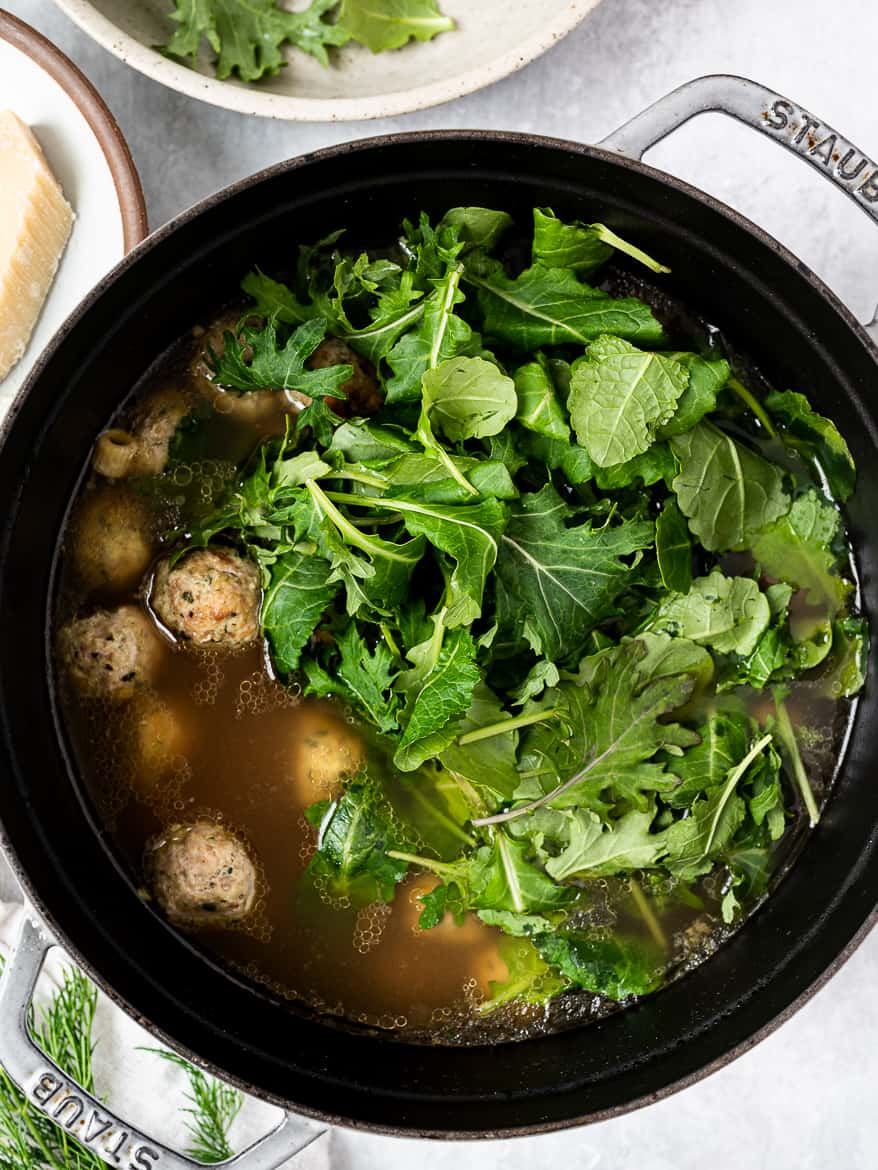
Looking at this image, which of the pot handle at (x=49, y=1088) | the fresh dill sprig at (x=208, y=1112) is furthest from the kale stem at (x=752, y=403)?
the fresh dill sprig at (x=208, y=1112)

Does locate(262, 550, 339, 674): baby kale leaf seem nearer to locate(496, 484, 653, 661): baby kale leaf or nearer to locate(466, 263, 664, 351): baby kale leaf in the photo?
locate(496, 484, 653, 661): baby kale leaf

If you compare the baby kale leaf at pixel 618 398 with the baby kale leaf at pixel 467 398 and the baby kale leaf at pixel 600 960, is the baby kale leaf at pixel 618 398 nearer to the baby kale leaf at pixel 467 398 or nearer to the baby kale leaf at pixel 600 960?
the baby kale leaf at pixel 467 398

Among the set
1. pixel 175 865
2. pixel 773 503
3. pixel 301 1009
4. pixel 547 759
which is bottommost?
pixel 301 1009

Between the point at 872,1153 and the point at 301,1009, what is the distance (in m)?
1.01

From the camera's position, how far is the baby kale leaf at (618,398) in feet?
4.85

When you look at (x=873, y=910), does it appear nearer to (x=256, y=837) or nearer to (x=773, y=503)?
(x=773, y=503)

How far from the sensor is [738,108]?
149cm

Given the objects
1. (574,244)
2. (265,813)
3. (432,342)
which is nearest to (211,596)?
(265,813)

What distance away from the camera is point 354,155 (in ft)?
4.97

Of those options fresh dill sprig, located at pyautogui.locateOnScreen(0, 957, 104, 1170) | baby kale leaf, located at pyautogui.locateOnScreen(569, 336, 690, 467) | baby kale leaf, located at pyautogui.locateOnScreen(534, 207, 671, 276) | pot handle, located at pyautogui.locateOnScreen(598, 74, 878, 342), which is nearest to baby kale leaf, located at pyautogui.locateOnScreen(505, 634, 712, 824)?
baby kale leaf, located at pyautogui.locateOnScreen(569, 336, 690, 467)

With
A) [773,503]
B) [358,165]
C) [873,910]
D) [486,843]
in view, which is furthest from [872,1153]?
[358,165]

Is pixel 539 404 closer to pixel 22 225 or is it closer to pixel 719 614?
pixel 719 614

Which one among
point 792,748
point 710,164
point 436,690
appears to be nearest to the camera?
point 436,690

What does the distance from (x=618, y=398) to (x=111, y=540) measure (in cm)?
75
